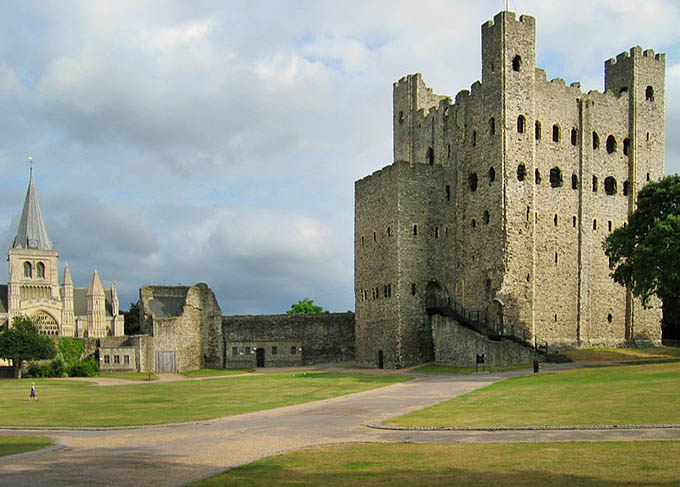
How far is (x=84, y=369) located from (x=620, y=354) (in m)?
41.6

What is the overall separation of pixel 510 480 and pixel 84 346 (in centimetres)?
6223

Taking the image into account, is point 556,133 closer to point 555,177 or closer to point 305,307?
point 555,177

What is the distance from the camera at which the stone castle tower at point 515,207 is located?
5256 cm

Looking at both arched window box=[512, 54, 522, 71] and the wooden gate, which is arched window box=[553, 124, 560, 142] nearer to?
arched window box=[512, 54, 522, 71]

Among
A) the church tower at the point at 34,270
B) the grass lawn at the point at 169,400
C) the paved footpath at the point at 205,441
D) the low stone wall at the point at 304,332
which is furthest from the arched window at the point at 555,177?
the church tower at the point at 34,270

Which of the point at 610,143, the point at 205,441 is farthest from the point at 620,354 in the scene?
the point at 205,441

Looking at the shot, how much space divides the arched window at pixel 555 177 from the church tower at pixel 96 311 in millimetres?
113180

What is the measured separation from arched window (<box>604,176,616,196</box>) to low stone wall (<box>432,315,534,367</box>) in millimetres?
16494

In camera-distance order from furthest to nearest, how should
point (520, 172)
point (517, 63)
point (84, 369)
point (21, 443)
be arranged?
point (84, 369) → point (520, 172) → point (517, 63) → point (21, 443)

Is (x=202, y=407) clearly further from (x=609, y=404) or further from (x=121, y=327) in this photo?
(x=121, y=327)

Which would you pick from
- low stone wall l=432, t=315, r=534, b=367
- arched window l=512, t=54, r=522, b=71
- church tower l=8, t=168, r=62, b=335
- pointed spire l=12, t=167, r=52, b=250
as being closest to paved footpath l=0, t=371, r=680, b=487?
low stone wall l=432, t=315, r=534, b=367

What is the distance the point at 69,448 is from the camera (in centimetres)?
2014

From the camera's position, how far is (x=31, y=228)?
16425cm

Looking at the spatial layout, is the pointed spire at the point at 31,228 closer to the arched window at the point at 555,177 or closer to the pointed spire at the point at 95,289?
the pointed spire at the point at 95,289
